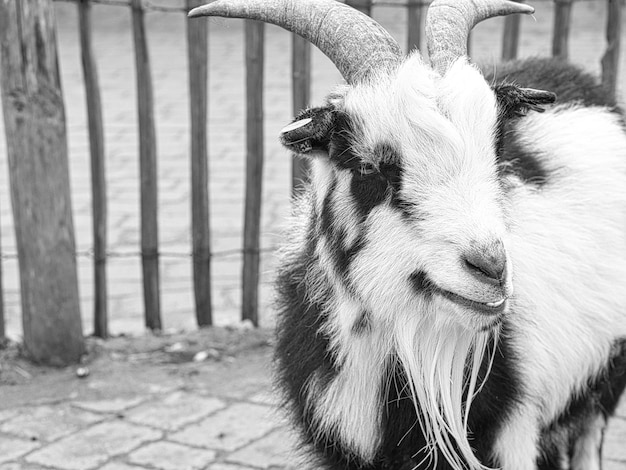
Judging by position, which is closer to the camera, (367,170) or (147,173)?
(367,170)

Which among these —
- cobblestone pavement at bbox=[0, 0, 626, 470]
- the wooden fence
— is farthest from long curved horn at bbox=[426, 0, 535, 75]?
the wooden fence

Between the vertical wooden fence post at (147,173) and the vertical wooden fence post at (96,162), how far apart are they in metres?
0.22

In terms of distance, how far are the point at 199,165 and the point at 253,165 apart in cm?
30

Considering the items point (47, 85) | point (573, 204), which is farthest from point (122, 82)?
point (573, 204)

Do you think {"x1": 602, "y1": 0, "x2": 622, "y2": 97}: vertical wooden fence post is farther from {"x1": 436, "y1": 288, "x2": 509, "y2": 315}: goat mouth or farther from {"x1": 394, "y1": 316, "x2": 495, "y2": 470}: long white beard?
{"x1": 436, "y1": 288, "x2": 509, "y2": 315}: goat mouth

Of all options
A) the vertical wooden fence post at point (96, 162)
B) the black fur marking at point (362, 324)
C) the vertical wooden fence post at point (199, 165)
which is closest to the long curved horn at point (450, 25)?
the black fur marking at point (362, 324)

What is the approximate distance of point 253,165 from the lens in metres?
5.64

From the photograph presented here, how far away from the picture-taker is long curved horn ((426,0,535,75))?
317cm

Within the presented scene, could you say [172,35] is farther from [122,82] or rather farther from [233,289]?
[233,289]

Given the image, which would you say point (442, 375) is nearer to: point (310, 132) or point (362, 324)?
point (362, 324)

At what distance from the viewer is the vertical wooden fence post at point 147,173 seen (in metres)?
5.41

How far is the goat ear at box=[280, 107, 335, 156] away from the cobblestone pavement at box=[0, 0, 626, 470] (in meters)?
1.07


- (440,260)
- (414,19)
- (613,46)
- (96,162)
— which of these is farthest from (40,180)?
(613,46)

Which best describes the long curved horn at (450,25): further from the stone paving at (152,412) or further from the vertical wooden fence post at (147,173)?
the vertical wooden fence post at (147,173)
